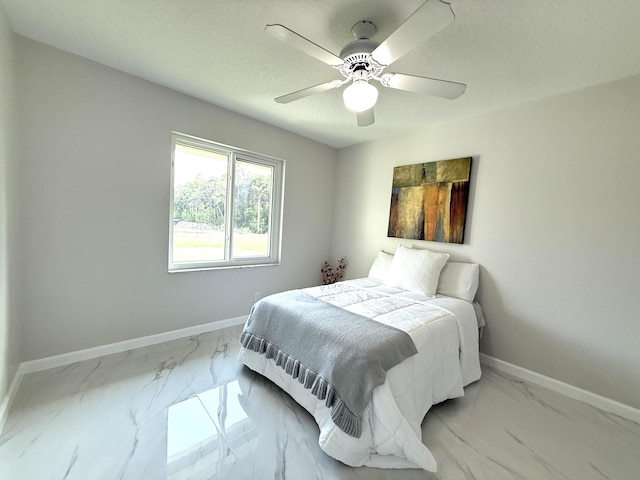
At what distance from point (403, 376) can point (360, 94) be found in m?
1.60

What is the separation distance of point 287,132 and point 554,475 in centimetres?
367

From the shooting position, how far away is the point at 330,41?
5.42 ft

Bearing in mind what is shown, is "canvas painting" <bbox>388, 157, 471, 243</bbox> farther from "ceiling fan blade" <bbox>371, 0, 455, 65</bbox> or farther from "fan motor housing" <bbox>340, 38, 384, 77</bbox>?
"ceiling fan blade" <bbox>371, 0, 455, 65</bbox>

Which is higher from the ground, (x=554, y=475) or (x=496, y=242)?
(x=496, y=242)

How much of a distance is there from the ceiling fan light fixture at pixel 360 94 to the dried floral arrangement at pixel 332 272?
8.49ft

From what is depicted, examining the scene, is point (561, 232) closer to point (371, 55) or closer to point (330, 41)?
point (371, 55)

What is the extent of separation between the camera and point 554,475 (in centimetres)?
138

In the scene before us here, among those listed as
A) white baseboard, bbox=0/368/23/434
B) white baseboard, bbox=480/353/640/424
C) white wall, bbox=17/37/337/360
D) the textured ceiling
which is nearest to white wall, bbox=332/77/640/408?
white baseboard, bbox=480/353/640/424

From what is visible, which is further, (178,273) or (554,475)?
(178,273)

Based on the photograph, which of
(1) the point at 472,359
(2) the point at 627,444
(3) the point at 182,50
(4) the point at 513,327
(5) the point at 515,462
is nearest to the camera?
(5) the point at 515,462

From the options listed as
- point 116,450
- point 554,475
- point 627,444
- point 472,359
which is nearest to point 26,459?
point 116,450

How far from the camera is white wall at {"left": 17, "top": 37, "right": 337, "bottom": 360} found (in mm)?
1925

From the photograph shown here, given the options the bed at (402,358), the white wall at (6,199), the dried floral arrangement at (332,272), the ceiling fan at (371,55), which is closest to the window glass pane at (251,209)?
the dried floral arrangement at (332,272)

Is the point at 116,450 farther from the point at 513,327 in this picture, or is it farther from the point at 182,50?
the point at 513,327
